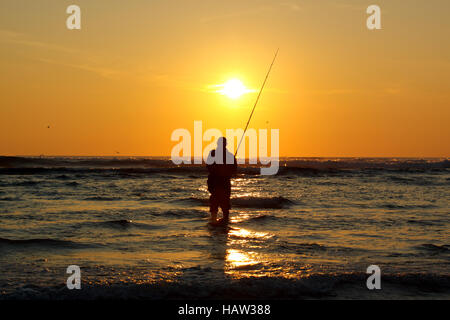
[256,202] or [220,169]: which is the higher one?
[220,169]

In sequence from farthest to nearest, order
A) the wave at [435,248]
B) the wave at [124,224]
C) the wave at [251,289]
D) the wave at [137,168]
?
the wave at [137,168]
the wave at [124,224]
the wave at [435,248]
the wave at [251,289]

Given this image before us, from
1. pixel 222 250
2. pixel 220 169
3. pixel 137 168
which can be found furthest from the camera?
pixel 137 168

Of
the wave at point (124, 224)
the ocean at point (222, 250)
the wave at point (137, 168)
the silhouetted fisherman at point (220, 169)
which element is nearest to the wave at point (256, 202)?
the ocean at point (222, 250)

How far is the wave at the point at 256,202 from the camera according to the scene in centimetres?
1429

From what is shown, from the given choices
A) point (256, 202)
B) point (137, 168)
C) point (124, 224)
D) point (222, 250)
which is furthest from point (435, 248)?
point (137, 168)

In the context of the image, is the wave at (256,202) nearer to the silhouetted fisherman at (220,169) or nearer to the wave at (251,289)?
the silhouetted fisherman at (220,169)

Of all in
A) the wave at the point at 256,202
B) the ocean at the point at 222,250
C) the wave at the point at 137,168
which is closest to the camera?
the ocean at the point at 222,250

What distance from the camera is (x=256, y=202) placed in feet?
49.8

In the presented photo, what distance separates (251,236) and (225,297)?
3.88 meters

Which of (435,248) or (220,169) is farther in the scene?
(220,169)

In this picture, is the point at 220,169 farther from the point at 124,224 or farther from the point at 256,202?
the point at 256,202

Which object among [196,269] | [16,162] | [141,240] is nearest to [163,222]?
[141,240]

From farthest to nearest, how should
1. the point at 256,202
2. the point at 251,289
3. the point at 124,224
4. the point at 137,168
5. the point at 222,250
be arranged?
the point at 137,168 < the point at 256,202 < the point at 124,224 < the point at 222,250 < the point at 251,289
